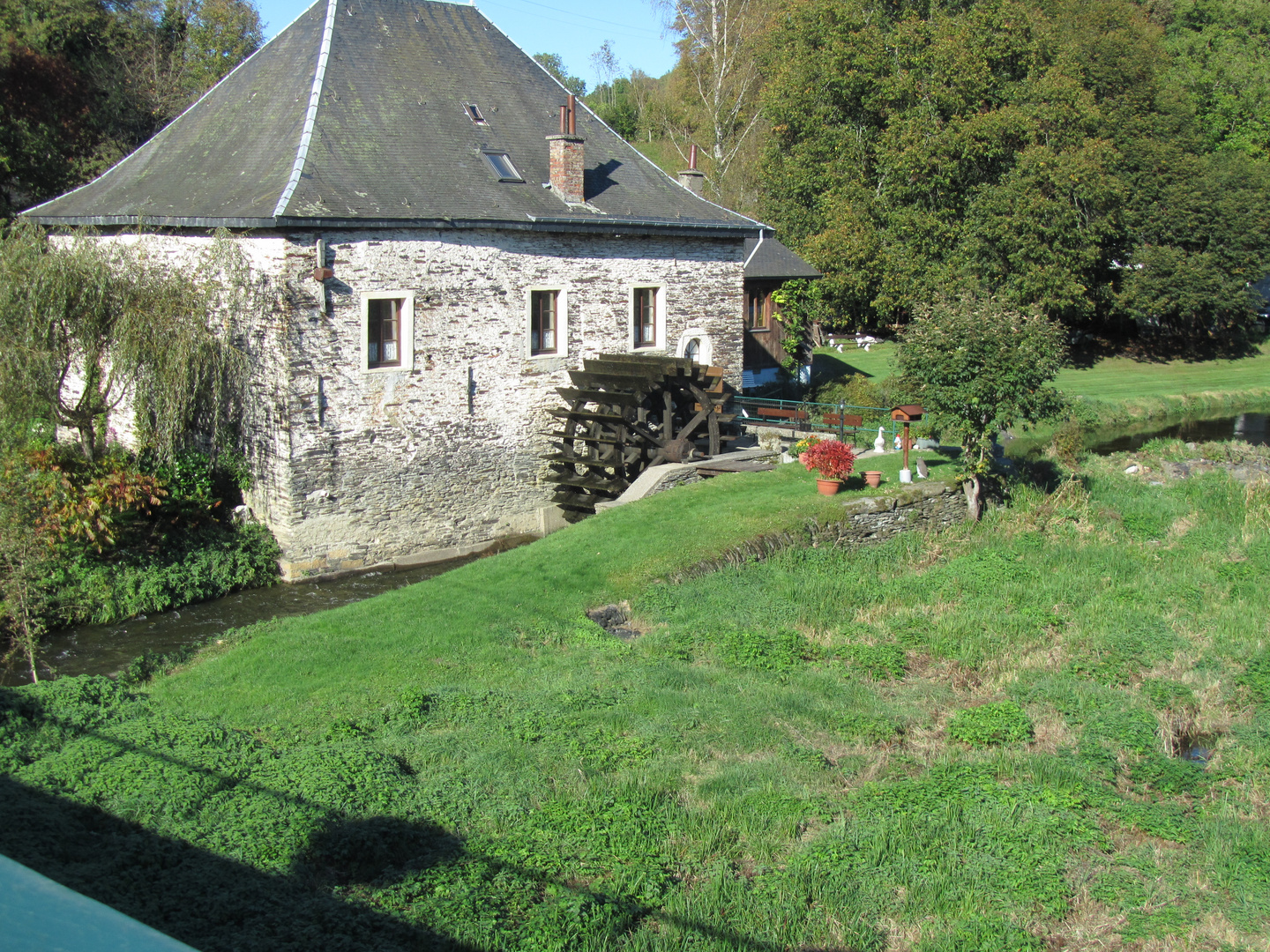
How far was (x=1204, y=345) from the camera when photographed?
35406 mm

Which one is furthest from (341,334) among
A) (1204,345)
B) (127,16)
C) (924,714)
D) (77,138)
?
(1204,345)

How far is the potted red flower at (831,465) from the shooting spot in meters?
13.8

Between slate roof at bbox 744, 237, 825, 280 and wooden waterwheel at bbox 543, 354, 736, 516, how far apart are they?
7.81 metres

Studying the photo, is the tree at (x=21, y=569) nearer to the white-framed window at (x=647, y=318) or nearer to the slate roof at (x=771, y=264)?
the white-framed window at (x=647, y=318)

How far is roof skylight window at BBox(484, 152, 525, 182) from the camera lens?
16.2m

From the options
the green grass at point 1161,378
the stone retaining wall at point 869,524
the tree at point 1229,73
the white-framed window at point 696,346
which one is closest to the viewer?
the stone retaining wall at point 869,524

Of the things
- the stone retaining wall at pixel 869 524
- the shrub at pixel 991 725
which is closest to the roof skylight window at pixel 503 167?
the stone retaining wall at pixel 869 524

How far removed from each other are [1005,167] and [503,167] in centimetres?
1833

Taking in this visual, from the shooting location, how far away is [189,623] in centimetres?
1251

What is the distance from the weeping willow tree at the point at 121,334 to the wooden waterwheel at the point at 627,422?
496 cm

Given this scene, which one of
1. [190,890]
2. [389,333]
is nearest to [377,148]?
[389,333]

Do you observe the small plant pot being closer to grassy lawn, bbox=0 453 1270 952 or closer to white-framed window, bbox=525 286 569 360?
grassy lawn, bbox=0 453 1270 952

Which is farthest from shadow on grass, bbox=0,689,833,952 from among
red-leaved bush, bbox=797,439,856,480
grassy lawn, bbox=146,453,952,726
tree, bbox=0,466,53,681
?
red-leaved bush, bbox=797,439,856,480

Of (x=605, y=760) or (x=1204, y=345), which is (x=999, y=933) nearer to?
(x=605, y=760)
